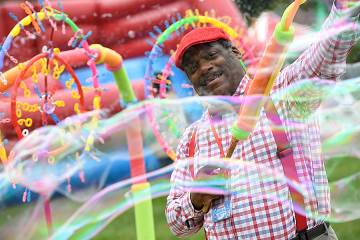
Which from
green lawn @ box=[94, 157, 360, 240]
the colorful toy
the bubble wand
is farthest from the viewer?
green lawn @ box=[94, 157, 360, 240]

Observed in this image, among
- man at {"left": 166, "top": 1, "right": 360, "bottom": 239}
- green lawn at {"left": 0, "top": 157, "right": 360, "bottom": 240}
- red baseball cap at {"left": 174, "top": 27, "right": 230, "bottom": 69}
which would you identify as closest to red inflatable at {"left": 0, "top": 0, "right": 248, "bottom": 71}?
green lawn at {"left": 0, "top": 157, "right": 360, "bottom": 240}

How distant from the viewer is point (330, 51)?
4.99ft

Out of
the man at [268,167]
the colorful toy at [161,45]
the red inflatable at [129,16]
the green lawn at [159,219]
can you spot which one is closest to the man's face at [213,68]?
the man at [268,167]

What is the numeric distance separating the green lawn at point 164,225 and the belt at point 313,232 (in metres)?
2.28

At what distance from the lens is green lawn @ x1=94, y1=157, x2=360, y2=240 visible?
13.1ft

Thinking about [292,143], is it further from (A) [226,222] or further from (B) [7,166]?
(B) [7,166]

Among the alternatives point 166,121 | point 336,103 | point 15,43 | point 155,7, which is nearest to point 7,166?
point 336,103

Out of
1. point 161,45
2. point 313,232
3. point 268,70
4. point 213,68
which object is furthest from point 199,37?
point 161,45

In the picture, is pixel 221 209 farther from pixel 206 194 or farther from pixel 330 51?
pixel 330 51

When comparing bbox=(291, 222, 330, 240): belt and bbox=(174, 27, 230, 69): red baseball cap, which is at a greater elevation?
bbox=(174, 27, 230, 69): red baseball cap

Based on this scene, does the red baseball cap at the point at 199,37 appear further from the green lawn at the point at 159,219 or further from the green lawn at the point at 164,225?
the green lawn at the point at 164,225

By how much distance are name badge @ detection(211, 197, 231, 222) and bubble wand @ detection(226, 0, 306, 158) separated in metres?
0.18

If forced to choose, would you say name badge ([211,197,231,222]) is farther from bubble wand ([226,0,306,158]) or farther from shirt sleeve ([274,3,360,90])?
shirt sleeve ([274,3,360,90])

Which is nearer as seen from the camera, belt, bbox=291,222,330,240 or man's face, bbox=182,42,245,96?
belt, bbox=291,222,330,240
